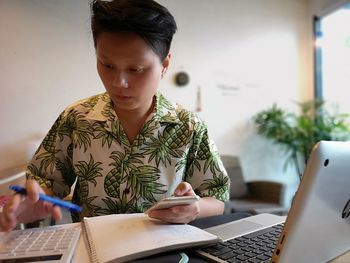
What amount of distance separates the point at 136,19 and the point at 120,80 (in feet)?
0.49

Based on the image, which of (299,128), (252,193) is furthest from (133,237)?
(299,128)

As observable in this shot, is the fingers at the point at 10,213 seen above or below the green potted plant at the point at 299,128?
above

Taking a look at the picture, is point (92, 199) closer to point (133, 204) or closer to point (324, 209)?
point (133, 204)

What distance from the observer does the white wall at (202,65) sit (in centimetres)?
223

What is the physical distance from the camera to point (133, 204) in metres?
0.90

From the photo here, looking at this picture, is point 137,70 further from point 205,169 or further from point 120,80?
point 205,169

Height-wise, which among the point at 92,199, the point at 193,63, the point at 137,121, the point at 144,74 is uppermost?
the point at 193,63

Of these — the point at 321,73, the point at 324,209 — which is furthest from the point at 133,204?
the point at 321,73

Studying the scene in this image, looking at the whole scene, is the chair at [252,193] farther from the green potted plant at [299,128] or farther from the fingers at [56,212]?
the fingers at [56,212]

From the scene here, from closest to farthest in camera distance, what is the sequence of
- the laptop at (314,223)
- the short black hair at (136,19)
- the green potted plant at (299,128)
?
the laptop at (314,223)
the short black hair at (136,19)
the green potted plant at (299,128)

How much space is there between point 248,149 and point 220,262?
107 inches

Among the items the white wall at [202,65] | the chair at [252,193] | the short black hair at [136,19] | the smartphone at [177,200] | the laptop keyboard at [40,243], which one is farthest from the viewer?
the chair at [252,193]

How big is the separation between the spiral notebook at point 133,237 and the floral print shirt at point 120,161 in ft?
0.54

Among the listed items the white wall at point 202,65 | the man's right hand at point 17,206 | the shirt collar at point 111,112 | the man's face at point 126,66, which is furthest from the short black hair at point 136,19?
the white wall at point 202,65
